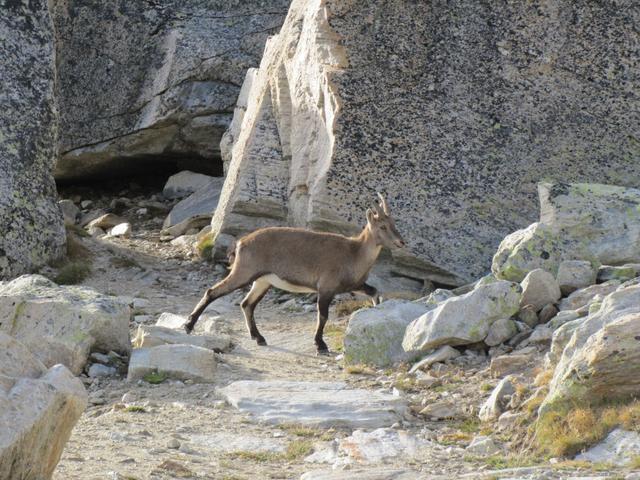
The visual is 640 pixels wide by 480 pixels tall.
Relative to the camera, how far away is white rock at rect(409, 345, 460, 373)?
12.0 metres

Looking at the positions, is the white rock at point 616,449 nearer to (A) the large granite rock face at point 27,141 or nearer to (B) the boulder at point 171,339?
(B) the boulder at point 171,339

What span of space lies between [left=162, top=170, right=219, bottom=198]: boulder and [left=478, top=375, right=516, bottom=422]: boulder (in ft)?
43.9

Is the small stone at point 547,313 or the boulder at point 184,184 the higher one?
the small stone at point 547,313

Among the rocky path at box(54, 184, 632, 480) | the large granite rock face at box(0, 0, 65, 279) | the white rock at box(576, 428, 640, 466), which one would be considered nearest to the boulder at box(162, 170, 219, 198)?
the large granite rock face at box(0, 0, 65, 279)

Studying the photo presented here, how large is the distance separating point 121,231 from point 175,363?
31.8 ft

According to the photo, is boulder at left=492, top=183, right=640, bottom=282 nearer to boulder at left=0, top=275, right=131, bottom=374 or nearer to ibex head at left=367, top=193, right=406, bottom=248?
ibex head at left=367, top=193, right=406, bottom=248

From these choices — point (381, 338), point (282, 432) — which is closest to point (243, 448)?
point (282, 432)

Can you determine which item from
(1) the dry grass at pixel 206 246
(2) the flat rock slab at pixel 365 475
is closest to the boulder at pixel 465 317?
(2) the flat rock slab at pixel 365 475

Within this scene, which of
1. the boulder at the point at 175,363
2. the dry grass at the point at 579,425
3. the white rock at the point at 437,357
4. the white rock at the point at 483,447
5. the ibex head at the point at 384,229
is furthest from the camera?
the ibex head at the point at 384,229

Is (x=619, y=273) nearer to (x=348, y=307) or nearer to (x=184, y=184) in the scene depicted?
(x=348, y=307)

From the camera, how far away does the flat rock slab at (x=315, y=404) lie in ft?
33.1

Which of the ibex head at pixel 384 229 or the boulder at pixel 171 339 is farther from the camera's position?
the ibex head at pixel 384 229

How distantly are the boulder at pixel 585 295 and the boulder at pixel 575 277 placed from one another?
0.89 ft

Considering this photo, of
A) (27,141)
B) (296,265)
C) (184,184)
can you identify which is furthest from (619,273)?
(184,184)
